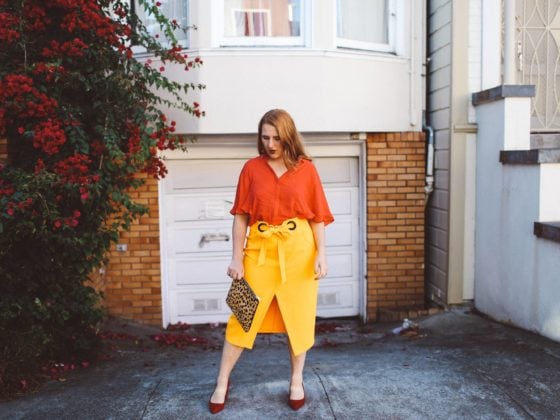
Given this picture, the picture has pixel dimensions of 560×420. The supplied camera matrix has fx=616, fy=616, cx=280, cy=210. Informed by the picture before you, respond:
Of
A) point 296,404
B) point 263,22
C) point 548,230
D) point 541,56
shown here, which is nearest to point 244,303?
point 296,404

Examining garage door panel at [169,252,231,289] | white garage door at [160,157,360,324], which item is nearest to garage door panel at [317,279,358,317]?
white garage door at [160,157,360,324]

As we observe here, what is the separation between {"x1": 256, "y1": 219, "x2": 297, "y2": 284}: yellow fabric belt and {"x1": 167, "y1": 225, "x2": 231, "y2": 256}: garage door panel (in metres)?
3.56

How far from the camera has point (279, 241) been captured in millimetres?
3721

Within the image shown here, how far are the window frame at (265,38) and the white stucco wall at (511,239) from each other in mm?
2059

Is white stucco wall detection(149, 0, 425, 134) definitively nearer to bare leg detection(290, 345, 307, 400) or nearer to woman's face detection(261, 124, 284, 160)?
woman's face detection(261, 124, 284, 160)

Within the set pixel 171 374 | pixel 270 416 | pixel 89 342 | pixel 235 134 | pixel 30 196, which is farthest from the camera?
pixel 235 134

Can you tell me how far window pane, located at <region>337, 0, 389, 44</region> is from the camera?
22.4 ft

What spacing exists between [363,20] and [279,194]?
3.93 metres

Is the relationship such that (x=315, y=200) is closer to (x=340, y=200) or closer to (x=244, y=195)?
(x=244, y=195)

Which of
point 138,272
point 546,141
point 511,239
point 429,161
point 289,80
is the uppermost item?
point 289,80

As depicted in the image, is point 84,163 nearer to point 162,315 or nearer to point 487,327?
point 162,315

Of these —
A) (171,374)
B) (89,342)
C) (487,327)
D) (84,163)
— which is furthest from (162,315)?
(487,327)

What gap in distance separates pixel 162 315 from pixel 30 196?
311 centimetres

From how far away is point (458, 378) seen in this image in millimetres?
4414
